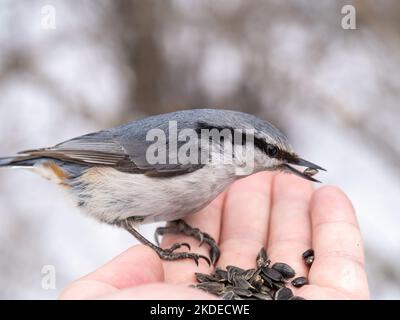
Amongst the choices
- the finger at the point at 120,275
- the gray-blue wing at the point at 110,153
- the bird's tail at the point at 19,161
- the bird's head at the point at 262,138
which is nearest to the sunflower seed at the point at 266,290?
the finger at the point at 120,275

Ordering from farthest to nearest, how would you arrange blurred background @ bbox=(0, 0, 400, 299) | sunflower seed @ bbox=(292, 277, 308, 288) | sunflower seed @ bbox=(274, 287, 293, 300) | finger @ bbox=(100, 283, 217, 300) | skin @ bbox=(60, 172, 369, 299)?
blurred background @ bbox=(0, 0, 400, 299)
sunflower seed @ bbox=(292, 277, 308, 288)
sunflower seed @ bbox=(274, 287, 293, 300)
skin @ bbox=(60, 172, 369, 299)
finger @ bbox=(100, 283, 217, 300)

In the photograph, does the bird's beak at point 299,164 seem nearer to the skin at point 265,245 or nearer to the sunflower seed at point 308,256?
the skin at point 265,245

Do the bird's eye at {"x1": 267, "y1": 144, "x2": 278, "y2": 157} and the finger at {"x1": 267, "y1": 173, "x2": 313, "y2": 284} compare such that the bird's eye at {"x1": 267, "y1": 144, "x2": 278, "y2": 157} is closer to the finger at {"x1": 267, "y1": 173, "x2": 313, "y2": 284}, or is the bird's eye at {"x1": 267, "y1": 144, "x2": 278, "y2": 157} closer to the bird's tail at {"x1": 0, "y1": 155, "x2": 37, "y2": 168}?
the finger at {"x1": 267, "y1": 173, "x2": 313, "y2": 284}

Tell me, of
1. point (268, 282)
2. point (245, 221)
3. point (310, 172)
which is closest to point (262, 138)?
point (310, 172)

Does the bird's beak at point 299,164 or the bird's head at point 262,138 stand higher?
the bird's head at point 262,138

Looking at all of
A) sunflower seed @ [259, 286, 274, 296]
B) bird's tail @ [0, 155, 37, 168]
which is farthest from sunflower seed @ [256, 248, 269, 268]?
bird's tail @ [0, 155, 37, 168]
